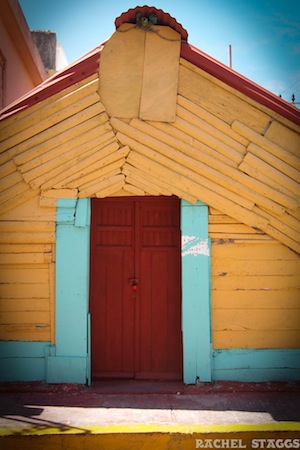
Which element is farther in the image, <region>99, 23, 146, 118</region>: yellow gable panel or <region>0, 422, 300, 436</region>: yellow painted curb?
<region>99, 23, 146, 118</region>: yellow gable panel

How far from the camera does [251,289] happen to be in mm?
5980

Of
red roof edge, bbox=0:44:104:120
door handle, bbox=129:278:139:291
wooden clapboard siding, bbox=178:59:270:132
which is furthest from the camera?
door handle, bbox=129:278:139:291

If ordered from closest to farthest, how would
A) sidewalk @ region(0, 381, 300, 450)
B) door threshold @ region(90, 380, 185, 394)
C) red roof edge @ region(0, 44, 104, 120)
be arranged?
sidewalk @ region(0, 381, 300, 450) → door threshold @ region(90, 380, 185, 394) → red roof edge @ region(0, 44, 104, 120)

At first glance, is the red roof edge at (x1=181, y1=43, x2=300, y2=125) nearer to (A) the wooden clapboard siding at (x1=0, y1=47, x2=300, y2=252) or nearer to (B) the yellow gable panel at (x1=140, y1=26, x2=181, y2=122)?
(A) the wooden clapboard siding at (x1=0, y1=47, x2=300, y2=252)

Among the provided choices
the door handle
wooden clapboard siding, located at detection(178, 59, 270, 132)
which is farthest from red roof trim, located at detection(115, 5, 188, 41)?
the door handle

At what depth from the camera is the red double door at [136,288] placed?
6.17 m

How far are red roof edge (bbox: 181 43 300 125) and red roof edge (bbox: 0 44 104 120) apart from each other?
1293 mm

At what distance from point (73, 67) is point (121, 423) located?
4655mm

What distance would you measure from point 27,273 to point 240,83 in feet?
13.1

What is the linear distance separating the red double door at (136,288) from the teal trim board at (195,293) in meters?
0.32

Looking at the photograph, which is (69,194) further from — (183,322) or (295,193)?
(295,193)

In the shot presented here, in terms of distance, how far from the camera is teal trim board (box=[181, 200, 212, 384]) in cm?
585

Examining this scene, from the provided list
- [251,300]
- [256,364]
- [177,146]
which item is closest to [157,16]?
[177,146]

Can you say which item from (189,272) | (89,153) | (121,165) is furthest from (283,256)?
(89,153)
